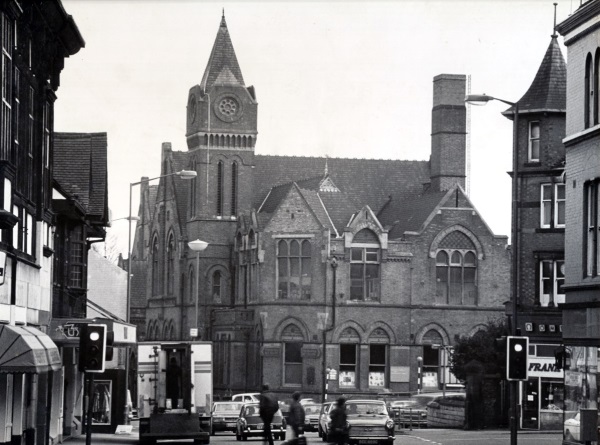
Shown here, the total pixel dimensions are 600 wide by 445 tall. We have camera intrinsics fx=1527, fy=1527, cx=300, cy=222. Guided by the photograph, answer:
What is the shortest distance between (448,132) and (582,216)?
51.9m

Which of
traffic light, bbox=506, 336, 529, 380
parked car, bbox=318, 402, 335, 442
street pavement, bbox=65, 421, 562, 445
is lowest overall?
street pavement, bbox=65, 421, 562, 445

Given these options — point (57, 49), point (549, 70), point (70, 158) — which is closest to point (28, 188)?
point (57, 49)

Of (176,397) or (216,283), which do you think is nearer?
(176,397)

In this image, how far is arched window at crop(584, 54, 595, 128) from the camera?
121 ft

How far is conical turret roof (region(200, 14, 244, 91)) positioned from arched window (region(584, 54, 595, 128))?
53.8 meters

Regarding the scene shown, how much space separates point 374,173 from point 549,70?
3566cm

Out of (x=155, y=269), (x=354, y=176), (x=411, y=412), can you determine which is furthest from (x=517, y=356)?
(x=155, y=269)

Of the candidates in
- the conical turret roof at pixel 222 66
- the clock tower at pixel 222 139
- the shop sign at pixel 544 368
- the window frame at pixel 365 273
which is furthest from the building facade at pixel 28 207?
the conical turret roof at pixel 222 66

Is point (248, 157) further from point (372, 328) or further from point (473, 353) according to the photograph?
point (473, 353)

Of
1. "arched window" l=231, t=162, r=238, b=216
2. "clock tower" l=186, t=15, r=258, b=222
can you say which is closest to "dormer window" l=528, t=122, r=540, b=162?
"clock tower" l=186, t=15, r=258, b=222

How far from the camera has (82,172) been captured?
49.8 meters

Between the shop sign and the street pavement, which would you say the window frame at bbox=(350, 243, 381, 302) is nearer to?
the shop sign

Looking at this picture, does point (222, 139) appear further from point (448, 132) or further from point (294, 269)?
point (448, 132)

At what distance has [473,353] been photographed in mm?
65688
